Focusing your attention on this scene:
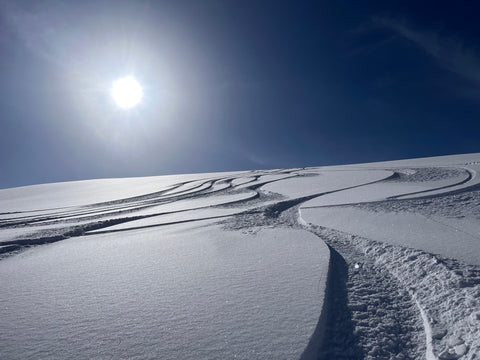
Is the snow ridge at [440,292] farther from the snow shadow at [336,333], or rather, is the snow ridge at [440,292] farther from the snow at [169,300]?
the snow at [169,300]

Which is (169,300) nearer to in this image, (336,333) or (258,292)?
(258,292)

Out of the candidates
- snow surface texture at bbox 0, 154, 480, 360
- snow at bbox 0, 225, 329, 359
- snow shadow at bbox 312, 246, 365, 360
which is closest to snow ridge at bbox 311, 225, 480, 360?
snow surface texture at bbox 0, 154, 480, 360

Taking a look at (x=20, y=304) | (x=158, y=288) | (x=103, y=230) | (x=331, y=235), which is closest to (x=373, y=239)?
(x=331, y=235)

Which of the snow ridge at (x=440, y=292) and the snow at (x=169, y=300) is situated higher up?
the snow at (x=169, y=300)

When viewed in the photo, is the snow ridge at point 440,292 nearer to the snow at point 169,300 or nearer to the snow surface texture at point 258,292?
the snow surface texture at point 258,292

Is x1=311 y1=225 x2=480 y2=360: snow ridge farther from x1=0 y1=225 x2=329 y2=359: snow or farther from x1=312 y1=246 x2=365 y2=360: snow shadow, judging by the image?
x1=0 y1=225 x2=329 y2=359: snow

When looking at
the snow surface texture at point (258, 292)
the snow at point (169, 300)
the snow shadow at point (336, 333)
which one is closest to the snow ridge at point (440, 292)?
the snow surface texture at point (258, 292)

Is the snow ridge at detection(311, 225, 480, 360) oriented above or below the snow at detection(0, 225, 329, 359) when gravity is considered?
below

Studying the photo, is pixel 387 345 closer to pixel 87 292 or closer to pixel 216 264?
pixel 216 264

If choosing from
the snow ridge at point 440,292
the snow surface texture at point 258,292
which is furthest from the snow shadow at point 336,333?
the snow ridge at point 440,292

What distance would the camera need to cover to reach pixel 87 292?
1558mm

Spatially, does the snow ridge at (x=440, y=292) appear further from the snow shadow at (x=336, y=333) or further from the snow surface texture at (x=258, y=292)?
the snow shadow at (x=336, y=333)

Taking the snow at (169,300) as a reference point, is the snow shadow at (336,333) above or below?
below

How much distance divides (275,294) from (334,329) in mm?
318
